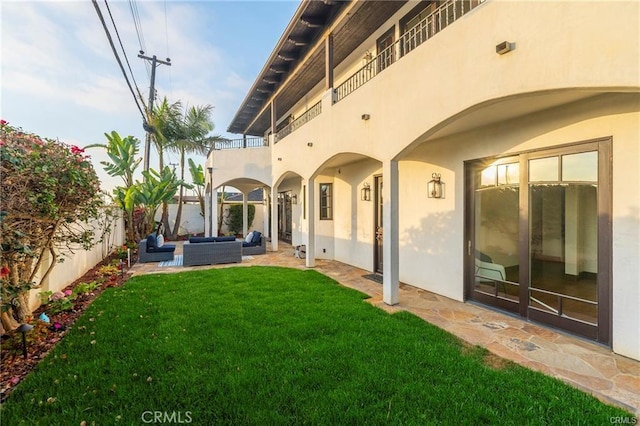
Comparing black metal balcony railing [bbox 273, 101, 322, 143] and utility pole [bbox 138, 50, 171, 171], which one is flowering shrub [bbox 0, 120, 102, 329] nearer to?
black metal balcony railing [bbox 273, 101, 322, 143]

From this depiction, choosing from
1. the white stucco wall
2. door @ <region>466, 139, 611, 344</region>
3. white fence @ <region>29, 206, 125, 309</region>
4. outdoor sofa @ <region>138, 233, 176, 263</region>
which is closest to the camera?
the white stucco wall

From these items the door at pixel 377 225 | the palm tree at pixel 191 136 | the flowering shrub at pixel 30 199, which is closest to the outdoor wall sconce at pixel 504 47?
the door at pixel 377 225

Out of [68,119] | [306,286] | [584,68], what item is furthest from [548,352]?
[68,119]

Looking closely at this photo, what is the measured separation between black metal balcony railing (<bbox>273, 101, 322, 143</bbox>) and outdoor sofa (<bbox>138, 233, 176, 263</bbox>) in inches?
311

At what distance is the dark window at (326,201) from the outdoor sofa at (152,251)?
701 cm

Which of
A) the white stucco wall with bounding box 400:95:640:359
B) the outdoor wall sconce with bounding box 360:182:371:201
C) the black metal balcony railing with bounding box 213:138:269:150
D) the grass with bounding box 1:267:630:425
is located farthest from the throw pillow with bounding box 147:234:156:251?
the white stucco wall with bounding box 400:95:640:359

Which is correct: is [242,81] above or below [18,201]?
above

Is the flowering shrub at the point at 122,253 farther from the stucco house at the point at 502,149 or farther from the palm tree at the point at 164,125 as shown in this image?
the stucco house at the point at 502,149

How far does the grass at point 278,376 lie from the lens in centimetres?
299

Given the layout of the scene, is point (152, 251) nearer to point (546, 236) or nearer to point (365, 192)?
point (365, 192)

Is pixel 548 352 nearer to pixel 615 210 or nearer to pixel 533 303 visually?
pixel 533 303

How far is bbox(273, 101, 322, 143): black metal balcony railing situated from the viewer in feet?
38.3

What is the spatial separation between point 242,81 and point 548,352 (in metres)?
25.4

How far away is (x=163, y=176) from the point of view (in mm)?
15648
